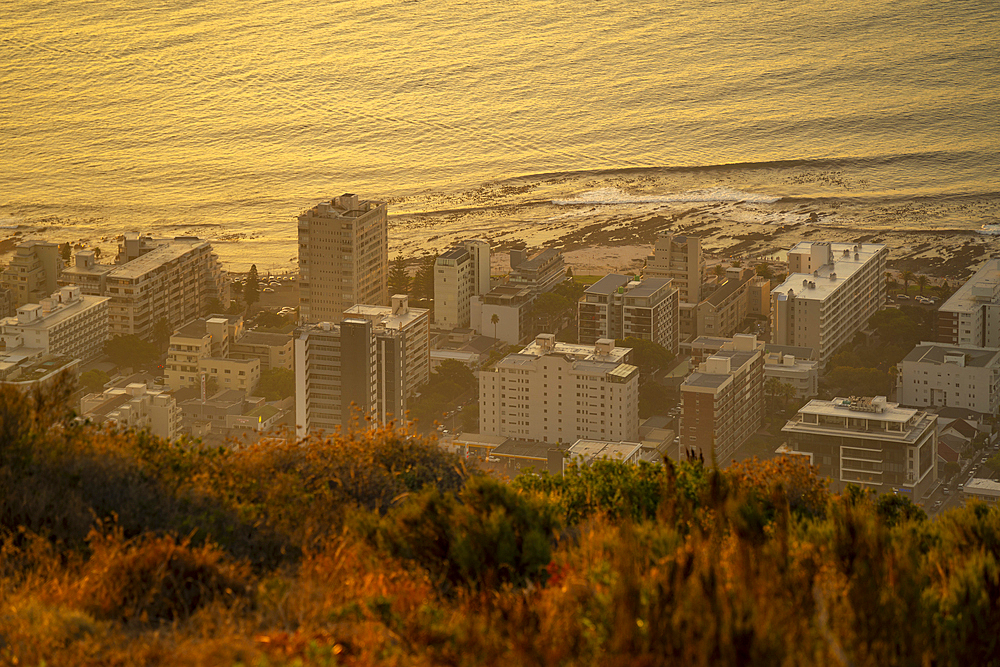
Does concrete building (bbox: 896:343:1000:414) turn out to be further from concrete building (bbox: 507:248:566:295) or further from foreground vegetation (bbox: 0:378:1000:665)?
foreground vegetation (bbox: 0:378:1000:665)

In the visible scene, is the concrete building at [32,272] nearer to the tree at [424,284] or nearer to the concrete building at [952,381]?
the tree at [424,284]

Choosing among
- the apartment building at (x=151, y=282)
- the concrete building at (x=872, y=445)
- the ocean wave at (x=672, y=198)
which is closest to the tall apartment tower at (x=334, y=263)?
the apartment building at (x=151, y=282)

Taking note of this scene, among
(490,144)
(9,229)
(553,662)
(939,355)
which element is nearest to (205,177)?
(9,229)

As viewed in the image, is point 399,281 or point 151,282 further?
point 399,281

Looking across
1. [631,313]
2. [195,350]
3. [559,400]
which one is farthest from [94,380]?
[631,313]

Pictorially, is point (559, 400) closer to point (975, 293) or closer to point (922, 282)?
point (975, 293)

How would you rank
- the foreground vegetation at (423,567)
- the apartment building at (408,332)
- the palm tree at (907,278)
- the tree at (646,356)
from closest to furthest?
the foreground vegetation at (423,567) → the apartment building at (408,332) → the tree at (646,356) → the palm tree at (907,278)
